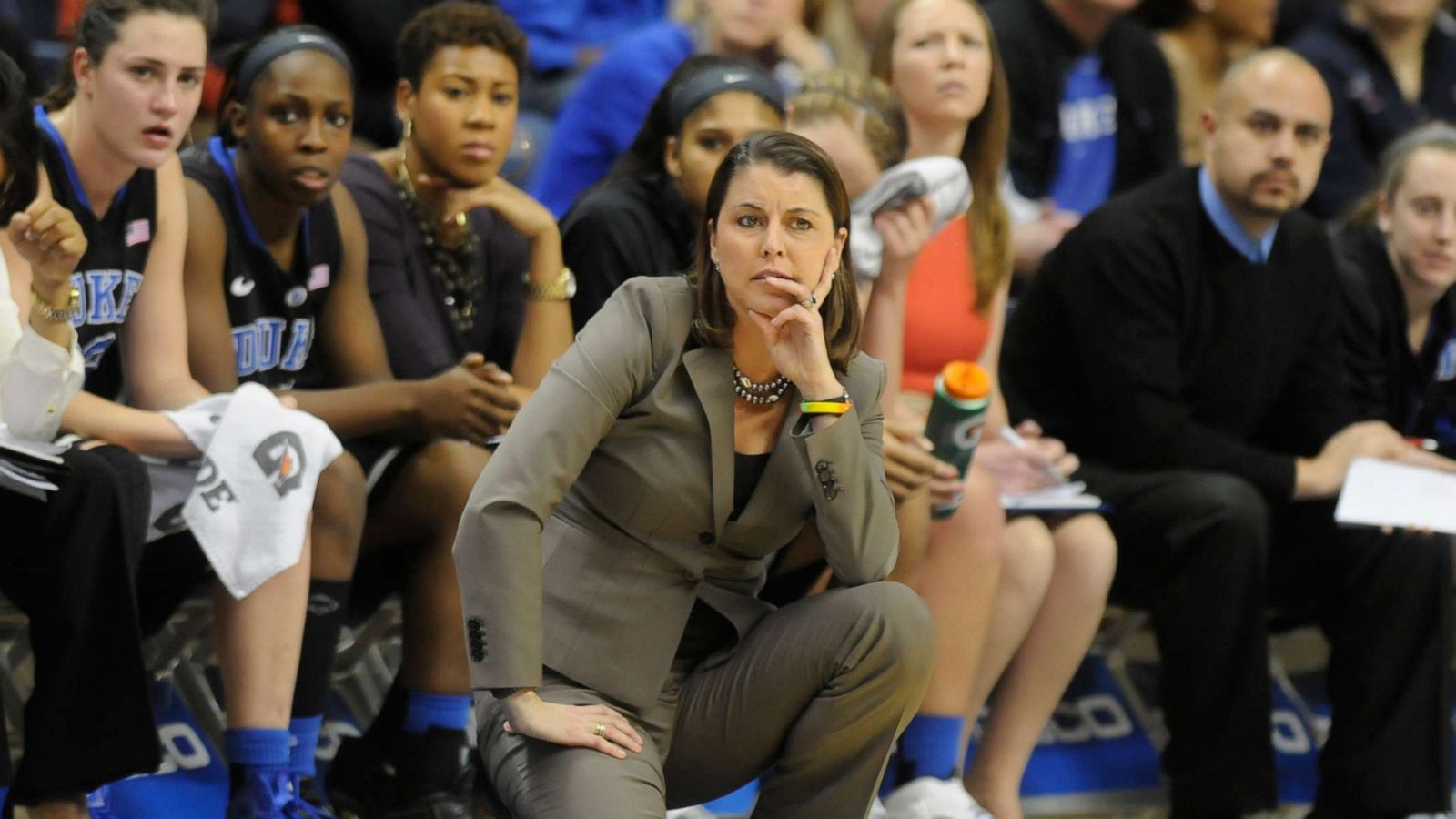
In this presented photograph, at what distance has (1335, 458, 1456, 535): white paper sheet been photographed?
4254mm

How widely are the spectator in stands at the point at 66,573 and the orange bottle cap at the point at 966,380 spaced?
1300 mm

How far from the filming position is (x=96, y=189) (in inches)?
136

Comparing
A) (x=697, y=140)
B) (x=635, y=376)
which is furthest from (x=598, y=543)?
(x=697, y=140)

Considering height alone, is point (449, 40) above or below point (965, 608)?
above

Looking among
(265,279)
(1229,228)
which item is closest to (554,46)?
(1229,228)

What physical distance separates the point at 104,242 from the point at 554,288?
83cm

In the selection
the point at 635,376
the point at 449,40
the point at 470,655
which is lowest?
the point at 470,655

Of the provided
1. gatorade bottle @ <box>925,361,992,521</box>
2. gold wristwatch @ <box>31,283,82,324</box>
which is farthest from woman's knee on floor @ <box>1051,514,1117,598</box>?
gold wristwatch @ <box>31,283,82,324</box>

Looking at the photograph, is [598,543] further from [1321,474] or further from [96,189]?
[1321,474]

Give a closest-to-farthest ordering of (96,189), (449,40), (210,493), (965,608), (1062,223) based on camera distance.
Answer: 1. (210,493)
2. (96,189)
3. (965,608)
4. (449,40)
5. (1062,223)

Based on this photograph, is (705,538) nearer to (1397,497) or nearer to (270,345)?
(270,345)

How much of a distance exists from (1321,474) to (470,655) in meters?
2.34

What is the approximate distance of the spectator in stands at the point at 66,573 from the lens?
9.82 ft

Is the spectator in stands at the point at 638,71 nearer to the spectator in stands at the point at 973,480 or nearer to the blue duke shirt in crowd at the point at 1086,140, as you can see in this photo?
the spectator in stands at the point at 973,480
